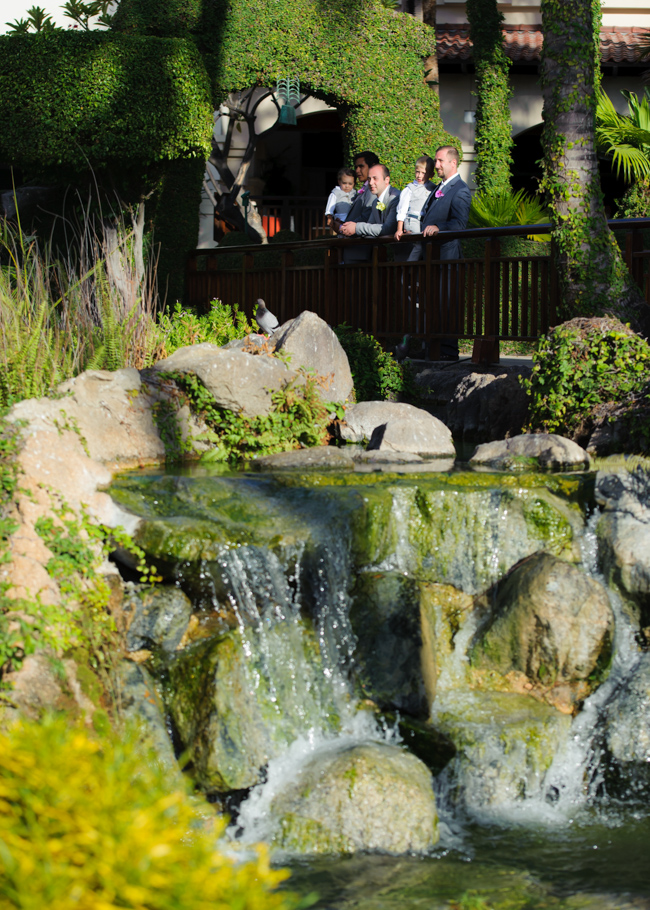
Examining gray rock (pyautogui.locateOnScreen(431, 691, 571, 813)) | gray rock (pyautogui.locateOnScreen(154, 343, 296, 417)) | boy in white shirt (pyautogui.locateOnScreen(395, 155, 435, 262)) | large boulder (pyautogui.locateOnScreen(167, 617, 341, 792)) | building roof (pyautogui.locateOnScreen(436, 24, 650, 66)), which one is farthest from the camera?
building roof (pyautogui.locateOnScreen(436, 24, 650, 66))

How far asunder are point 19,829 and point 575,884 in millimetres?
2815

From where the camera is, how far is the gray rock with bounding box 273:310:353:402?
844 cm

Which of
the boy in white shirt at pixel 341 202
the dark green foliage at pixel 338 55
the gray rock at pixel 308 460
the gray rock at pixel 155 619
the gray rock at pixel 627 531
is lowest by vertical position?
the gray rock at pixel 155 619

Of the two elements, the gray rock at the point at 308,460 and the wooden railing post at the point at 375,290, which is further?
the wooden railing post at the point at 375,290

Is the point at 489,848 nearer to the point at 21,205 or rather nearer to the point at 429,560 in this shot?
the point at 429,560

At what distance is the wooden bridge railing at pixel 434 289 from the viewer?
903 cm

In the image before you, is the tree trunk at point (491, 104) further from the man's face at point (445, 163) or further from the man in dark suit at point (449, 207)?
the man's face at point (445, 163)

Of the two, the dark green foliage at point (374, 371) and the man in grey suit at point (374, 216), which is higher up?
the man in grey suit at point (374, 216)

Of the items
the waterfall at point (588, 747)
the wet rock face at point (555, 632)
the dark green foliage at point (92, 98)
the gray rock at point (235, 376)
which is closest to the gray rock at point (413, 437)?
the gray rock at point (235, 376)

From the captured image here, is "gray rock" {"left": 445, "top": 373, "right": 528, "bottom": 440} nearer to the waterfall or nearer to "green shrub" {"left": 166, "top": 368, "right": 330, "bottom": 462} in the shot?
"green shrub" {"left": 166, "top": 368, "right": 330, "bottom": 462}

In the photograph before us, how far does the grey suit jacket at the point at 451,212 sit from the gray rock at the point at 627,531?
4.35m

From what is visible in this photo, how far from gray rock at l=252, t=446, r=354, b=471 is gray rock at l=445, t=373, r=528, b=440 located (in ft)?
6.19

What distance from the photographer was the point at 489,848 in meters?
4.47

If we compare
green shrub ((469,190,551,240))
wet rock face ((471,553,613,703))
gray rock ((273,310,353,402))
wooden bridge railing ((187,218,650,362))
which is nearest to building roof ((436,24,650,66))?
green shrub ((469,190,551,240))
